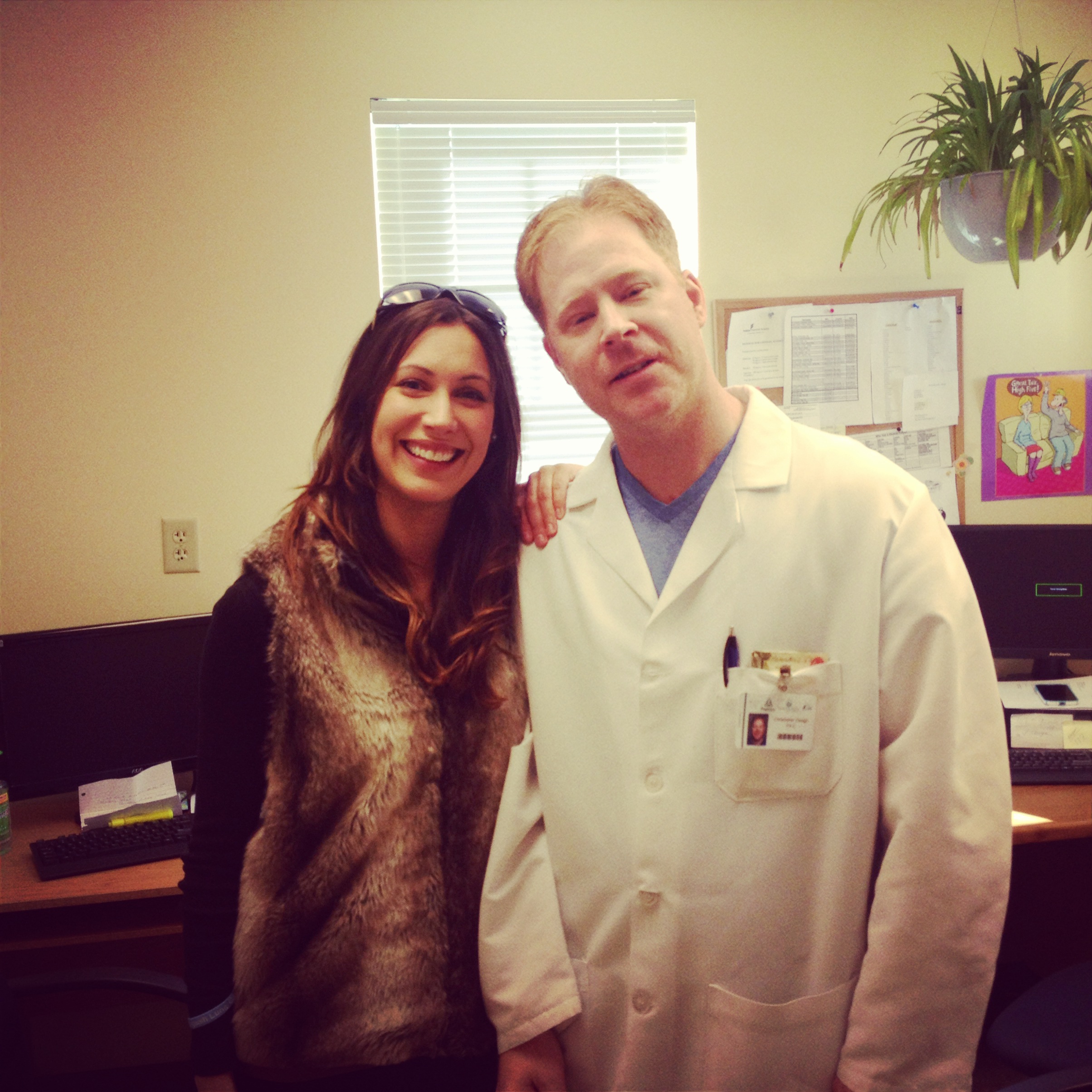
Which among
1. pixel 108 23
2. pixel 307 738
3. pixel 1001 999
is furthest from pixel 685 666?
pixel 108 23

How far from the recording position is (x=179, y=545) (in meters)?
2.21

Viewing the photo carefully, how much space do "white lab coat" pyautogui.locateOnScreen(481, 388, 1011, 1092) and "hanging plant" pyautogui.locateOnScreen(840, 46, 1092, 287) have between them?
119 cm

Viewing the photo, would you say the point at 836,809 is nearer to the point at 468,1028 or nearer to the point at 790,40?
the point at 468,1028

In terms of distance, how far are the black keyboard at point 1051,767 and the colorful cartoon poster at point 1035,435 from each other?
0.81 m

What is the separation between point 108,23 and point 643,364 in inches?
77.1

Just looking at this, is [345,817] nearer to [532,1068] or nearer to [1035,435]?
[532,1068]

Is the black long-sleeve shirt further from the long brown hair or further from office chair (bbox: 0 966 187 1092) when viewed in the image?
office chair (bbox: 0 966 187 1092)

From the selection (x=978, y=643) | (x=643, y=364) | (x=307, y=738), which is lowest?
(x=307, y=738)

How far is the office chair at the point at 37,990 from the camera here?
4.07 feet

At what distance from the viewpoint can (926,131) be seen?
240cm

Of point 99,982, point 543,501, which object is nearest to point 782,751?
point 543,501

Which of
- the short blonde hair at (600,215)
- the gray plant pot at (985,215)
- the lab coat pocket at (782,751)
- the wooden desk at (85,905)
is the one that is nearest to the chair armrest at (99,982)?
the wooden desk at (85,905)

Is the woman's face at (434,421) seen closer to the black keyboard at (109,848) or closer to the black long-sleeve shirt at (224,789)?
the black long-sleeve shirt at (224,789)

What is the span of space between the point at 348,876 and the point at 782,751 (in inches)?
24.0
